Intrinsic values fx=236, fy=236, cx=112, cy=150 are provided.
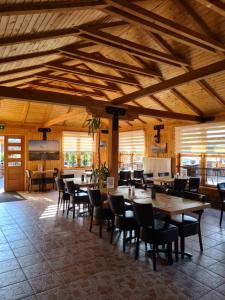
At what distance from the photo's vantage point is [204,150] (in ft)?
26.1

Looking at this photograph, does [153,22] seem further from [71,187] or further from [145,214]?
[71,187]

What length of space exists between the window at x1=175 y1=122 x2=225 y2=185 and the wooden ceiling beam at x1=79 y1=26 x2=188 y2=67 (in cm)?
326

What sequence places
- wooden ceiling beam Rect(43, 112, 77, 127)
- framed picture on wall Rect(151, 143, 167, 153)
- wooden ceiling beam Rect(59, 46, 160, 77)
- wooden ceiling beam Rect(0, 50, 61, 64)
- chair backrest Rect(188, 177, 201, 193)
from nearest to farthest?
wooden ceiling beam Rect(0, 50, 61, 64)
wooden ceiling beam Rect(59, 46, 160, 77)
chair backrest Rect(188, 177, 201, 193)
wooden ceiling beam Rect(43, 112, 77, 127)
framed picture on wall Rect(151, 143, 167, 153)

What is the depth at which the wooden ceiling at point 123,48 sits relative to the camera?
119 inches

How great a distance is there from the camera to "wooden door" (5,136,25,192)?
9898mm

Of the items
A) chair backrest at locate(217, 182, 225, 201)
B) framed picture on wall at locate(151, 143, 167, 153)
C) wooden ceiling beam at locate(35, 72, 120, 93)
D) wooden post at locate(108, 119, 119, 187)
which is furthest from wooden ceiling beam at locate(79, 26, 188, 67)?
framed picture on wall at locate(151, 143, 167, 153)

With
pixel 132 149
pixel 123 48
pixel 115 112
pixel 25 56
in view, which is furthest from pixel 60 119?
pixel 123 48

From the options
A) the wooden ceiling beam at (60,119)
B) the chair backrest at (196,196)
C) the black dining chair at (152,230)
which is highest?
the wooden ceiling beam at (60,119)

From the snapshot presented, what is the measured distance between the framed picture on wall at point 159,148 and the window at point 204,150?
618 mm

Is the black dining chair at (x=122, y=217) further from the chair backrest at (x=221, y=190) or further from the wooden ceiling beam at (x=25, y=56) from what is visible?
the wooden ceiling beam at (x=25, y=56)

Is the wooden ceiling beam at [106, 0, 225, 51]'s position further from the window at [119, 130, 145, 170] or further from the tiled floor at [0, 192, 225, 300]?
the window at [119, 130, 145, 170]

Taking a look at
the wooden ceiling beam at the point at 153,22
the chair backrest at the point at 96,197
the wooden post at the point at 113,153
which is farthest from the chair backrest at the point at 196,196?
the wooden ceiling beam at the point at 153,22

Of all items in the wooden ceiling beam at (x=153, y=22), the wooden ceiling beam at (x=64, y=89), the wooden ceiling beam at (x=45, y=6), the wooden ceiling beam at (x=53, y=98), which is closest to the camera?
the wooden ceiling beam at (x=45, y=6)

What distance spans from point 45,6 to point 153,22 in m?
1.52
